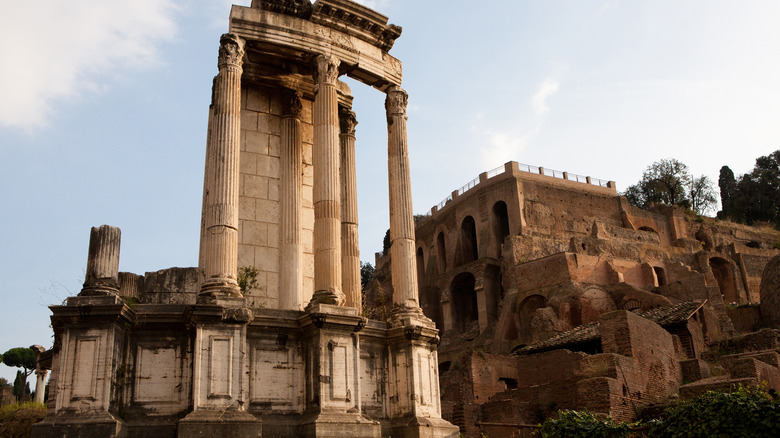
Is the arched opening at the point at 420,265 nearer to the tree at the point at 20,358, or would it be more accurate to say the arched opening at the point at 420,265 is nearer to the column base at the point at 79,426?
the tree at the point at 20,358

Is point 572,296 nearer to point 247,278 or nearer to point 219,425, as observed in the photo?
point 247,278

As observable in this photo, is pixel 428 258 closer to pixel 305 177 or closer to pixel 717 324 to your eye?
pixel 717 324

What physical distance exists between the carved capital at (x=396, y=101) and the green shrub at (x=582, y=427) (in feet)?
25.0

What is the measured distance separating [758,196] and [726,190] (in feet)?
17.2

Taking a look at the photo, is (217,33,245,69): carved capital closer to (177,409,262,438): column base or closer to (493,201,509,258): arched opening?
(177,409,262,438): column base

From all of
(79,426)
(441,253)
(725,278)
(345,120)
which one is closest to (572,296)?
(441,253)

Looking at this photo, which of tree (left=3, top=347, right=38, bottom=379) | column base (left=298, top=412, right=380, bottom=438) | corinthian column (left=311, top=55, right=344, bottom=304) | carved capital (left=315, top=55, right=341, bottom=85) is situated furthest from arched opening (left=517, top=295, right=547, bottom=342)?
tree (left=3, top=347, right=38, bottom=379)

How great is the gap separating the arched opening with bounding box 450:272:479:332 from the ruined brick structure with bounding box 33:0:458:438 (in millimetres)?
45014

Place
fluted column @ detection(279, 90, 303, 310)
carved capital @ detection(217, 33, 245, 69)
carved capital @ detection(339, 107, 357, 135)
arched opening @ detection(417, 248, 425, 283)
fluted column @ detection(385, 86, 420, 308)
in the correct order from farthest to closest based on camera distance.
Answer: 1. arched opening @ detection(417, 248, 425, 283)
2. carved capital @ detection(339, 107, 357, 135)
3. fluted column @ detection(385, 86, 420, 308)
4. fluted column @ detection(279, 90, 303, 310)
5. carved capital @ detection(217, 33, 245, 69)

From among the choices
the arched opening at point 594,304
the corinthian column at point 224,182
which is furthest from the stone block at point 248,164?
the arched opening at point 594,304

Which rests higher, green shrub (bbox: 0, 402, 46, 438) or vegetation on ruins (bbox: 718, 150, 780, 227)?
vegetation on ruins (bbox: 718, 150, 780, 227)

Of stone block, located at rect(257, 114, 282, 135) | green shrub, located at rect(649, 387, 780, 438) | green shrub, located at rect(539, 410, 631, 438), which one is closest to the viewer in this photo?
green shrub, located at rect(649, 387, 780, 438)

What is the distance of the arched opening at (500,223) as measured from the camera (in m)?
62.4

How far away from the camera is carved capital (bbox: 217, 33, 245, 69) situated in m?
14.9
